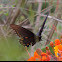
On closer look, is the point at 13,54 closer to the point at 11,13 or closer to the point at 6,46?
the point at 6,46

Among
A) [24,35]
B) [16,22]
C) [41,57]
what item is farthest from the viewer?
[16,22]

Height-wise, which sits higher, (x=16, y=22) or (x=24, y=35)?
(x=24, y=35)

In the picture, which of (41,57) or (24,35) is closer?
(41,57)

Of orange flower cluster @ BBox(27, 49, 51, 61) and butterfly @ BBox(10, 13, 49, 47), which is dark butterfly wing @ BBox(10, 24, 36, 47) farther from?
orange flower cluster @ BBox(27, 49, 51, 61)

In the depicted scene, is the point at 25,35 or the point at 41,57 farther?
the point at 25,35

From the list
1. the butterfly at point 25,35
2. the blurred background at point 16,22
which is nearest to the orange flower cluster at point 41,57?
the blurred background at point 16,22

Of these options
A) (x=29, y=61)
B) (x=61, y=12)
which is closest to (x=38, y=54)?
(x=29, y=61)

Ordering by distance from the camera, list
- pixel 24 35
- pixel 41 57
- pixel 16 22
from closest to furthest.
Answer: pixel 41 57, pixel 24 35, pixel 16 22

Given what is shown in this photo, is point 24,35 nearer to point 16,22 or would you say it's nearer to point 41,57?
point 41,57

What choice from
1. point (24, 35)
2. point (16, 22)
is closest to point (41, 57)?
point (24, 35)

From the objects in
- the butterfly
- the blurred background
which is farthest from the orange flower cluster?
the butterfly

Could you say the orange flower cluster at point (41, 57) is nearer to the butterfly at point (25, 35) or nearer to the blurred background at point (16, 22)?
the blurred background at point (16, 22)
